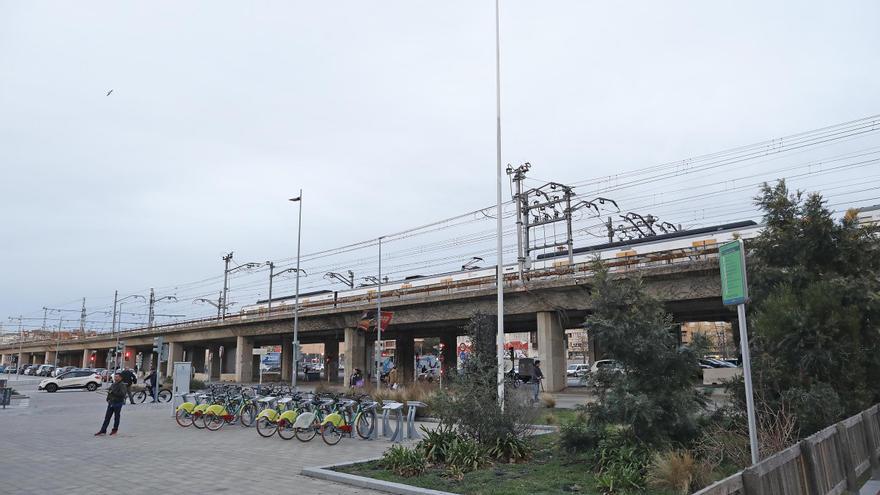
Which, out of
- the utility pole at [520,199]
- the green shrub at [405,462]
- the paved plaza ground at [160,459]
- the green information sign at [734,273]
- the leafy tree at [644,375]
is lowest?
the paved plaza ground at [160,459]

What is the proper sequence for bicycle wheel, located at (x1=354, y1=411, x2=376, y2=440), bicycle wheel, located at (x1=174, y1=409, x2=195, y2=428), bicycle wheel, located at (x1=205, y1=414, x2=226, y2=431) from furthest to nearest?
bicycle wheel, located at (x1=174, y1=409, x2=195, y2=428), bicycle wheel, located at (x1=205, y1=414, x2=226, y2=431), bicycle wheel, located at (x1=354, y1=411, x2=376, y2=440)

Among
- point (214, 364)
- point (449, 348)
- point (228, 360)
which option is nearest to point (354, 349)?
point (449, 348)

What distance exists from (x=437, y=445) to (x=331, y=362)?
209 ft

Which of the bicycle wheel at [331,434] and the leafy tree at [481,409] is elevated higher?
the leafy tree at [481,409]

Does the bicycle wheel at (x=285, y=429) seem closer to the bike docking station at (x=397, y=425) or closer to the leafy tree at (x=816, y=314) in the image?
the bike docking station at (x=397, y=425)

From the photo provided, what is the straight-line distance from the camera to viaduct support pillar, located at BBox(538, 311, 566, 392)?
36625mm

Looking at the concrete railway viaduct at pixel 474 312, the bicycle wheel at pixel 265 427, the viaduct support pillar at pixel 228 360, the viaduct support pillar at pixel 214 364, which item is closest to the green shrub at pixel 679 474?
the concrete railway viaduct at pixel 474 312

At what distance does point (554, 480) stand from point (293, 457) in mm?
5585

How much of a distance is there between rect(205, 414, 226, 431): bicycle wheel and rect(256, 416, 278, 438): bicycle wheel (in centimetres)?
287

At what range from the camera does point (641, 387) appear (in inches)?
395

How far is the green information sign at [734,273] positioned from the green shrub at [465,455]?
4894 mm

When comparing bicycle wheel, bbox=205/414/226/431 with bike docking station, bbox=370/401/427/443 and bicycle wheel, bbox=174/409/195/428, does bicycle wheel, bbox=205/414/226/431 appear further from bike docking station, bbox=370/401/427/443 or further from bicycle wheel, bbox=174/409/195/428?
bike docking station, bbox=370/401/427/443

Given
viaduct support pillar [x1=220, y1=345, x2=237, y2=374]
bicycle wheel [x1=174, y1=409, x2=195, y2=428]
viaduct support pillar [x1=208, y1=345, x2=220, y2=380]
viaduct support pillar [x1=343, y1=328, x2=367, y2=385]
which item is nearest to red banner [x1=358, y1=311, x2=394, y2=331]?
viaduct support pillar [x1=343, y1=328, x2=367, y2=385]

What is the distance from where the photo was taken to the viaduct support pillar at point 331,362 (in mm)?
70131
